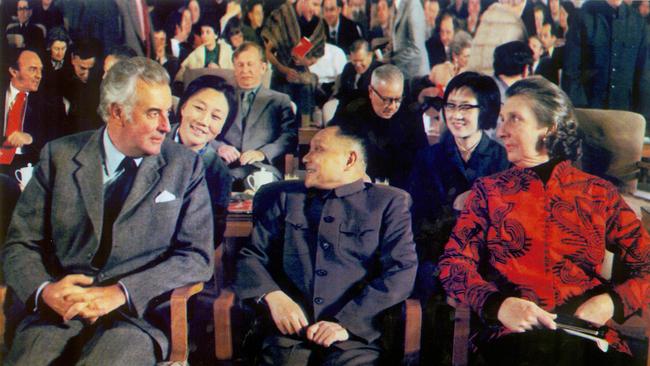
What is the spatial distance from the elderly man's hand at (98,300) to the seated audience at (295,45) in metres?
0.88

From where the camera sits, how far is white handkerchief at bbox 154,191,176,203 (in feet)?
6.58

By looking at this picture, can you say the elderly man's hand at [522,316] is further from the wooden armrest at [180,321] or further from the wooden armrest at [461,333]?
the wooden armrest at [180,321]

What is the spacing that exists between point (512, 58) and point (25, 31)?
71.3 inches

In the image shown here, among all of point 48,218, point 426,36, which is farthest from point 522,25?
point 48,218

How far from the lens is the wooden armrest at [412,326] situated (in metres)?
1.74

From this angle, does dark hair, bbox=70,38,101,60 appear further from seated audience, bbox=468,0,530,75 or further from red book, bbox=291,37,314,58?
seated audience, bbox=468,0,530,75

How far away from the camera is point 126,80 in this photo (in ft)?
6.86

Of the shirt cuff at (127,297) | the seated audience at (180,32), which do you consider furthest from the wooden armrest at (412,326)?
the seated audience at (180,32)

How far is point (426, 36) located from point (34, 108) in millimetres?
1496

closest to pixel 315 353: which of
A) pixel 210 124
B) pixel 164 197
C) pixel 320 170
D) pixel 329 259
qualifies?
pixel 329 259

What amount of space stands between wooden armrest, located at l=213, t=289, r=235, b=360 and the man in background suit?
98 centimetres

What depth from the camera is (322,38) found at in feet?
7.22

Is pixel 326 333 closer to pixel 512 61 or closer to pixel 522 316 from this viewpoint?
pixel 522 316

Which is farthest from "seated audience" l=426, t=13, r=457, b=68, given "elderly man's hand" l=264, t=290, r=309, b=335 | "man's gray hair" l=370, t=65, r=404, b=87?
"elderly man's hand" l=264, t=290, r=309, b=335
